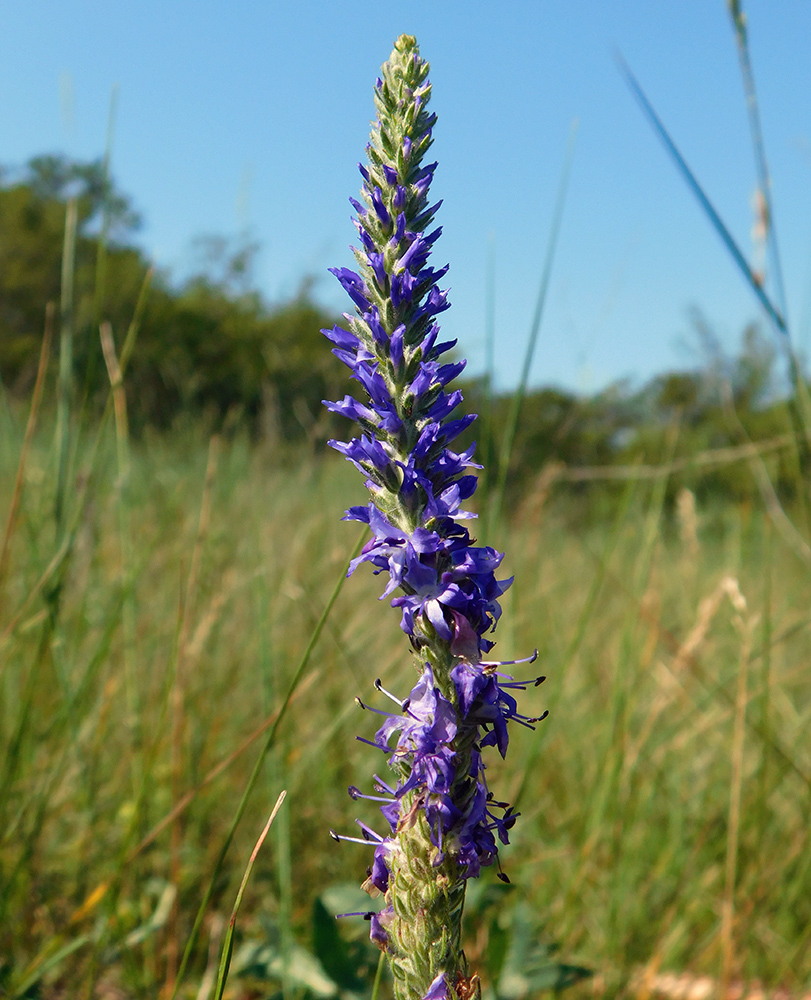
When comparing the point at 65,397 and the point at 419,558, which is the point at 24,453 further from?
the point at 419,558

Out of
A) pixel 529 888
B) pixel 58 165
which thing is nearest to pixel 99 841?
pixel 529 888

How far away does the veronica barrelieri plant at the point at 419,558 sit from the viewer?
0.71m

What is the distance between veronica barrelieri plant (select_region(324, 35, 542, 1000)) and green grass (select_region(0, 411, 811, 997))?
760 mm

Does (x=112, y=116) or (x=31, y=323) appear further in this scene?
(x=31, y=323)

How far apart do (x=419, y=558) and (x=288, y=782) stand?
1.72 metres

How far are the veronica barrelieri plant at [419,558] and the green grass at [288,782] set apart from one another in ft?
2.49

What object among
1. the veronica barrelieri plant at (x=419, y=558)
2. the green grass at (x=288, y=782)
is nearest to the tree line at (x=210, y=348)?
the green grass at (x=288, y=782)

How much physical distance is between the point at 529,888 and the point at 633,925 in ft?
1.04

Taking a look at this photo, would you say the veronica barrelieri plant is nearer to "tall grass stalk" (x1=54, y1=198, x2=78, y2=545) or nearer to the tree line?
"tall grass stalk" (x1=54, y1=198, x2=78, y2=545)

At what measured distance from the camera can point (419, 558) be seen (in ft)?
2.45

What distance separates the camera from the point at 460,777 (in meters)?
0.73

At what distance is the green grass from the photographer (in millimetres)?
1781

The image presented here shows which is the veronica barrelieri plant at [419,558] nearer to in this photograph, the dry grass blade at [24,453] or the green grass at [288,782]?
the green grass at [288,782]

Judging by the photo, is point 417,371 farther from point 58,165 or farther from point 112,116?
point 58,165
